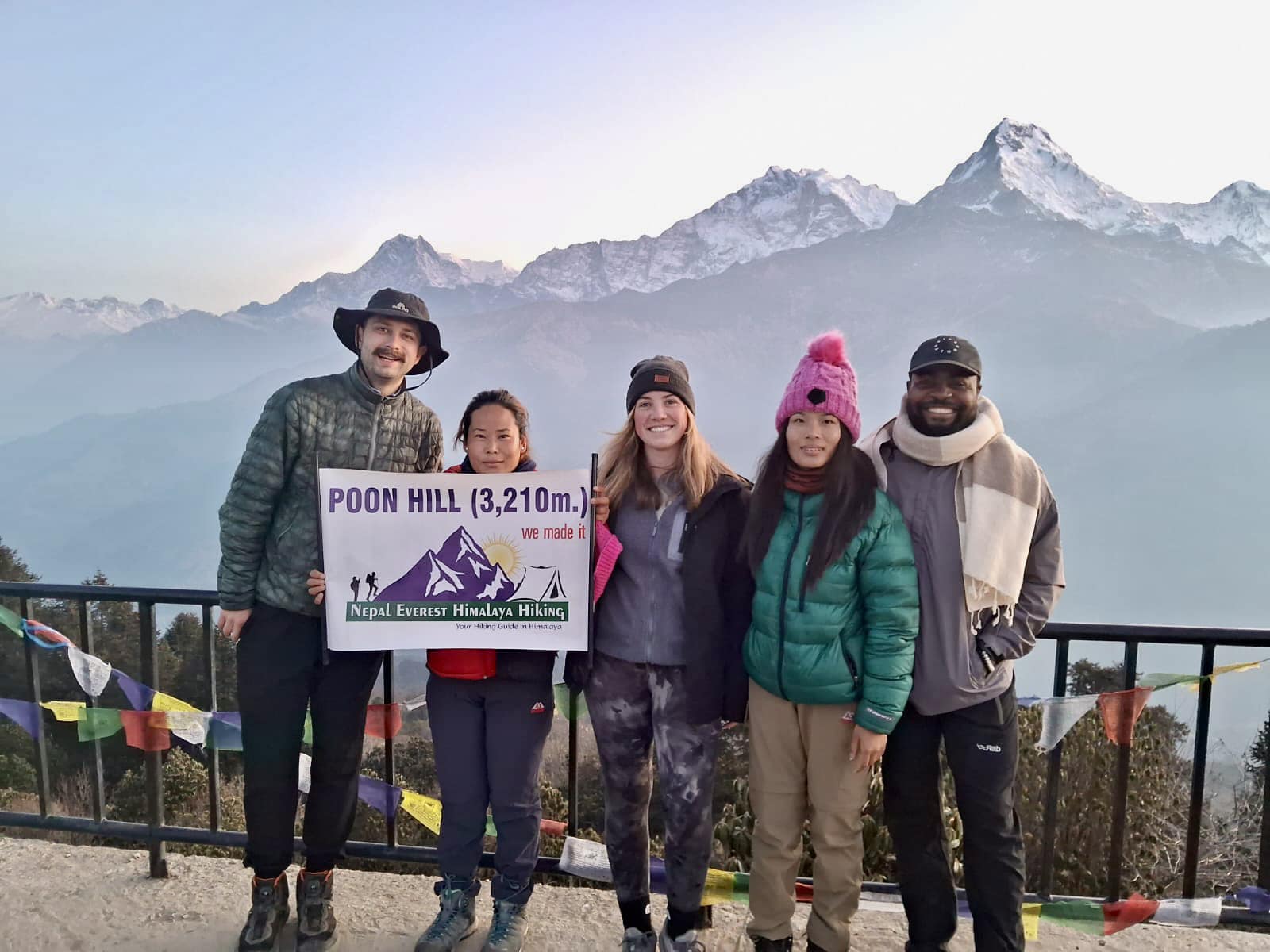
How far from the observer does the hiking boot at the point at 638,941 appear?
2.84 m

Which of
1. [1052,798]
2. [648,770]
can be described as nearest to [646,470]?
[648,770]

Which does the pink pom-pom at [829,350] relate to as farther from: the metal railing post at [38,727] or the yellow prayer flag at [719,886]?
the metal railing post at [38,727]

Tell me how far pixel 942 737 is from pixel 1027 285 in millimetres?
147432

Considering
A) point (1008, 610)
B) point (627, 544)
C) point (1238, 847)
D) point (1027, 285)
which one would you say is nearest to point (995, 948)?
point (1008, 610)

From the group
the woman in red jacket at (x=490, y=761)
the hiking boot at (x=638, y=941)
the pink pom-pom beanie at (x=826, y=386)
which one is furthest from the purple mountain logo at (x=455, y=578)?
the hiking boot at (x=638, y=941)

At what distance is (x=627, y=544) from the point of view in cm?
281

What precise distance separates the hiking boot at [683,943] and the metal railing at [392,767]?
0.61 meters

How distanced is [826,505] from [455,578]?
1348mm

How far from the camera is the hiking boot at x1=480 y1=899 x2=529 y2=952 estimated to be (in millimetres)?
2840

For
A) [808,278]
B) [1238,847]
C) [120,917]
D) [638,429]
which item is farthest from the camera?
[808,278]

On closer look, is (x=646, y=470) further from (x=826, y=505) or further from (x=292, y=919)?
(x=292, y=919)

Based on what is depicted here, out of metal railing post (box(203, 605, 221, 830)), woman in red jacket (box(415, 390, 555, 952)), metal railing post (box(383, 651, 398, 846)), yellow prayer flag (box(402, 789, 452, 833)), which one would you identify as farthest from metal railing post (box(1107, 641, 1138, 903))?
metal railing post (box(203, 605, 221, 830))

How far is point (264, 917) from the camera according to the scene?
9.54ft

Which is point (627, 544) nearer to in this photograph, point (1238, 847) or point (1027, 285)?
point (1238, 847)
